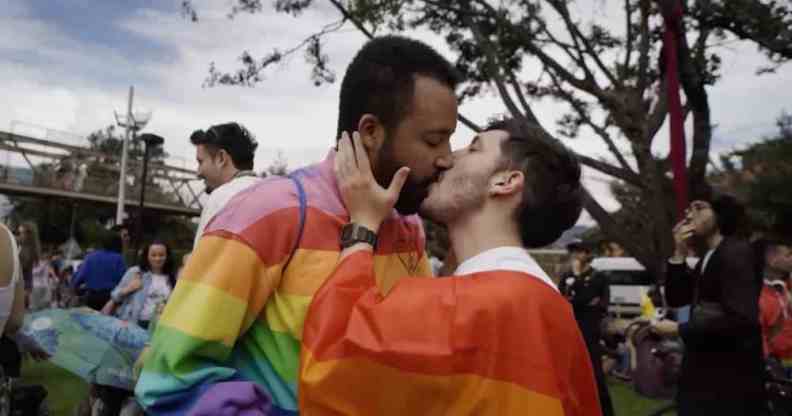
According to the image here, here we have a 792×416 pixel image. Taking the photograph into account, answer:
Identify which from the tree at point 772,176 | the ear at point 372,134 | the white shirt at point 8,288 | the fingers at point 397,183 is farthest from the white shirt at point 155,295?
the tree at point 772,176

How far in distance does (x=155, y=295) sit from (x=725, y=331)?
5133 millimetres

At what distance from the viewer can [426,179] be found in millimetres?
1906

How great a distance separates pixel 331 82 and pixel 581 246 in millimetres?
3596

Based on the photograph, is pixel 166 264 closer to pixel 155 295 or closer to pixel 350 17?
pixel 155 295

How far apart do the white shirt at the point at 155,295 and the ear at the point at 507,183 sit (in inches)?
223

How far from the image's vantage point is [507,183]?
190 centimetres

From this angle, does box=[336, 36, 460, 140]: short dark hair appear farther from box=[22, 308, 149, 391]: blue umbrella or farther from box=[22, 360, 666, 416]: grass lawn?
box=[22, 360, 666, 416]: grass lawn

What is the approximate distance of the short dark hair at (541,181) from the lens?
1.92 metres

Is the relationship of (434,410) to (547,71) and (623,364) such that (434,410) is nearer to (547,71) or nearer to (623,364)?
(547,71)

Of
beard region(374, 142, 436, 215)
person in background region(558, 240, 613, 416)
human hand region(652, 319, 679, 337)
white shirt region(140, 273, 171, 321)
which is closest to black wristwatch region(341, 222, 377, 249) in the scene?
beard region(374, 142, 436, 215)

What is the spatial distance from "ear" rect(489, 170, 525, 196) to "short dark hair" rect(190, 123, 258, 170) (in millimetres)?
2700

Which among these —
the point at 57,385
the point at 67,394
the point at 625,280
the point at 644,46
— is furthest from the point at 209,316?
the point at 625,280

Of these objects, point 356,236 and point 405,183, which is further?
point 405,183

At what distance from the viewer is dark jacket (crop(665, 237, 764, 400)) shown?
3793 mm
